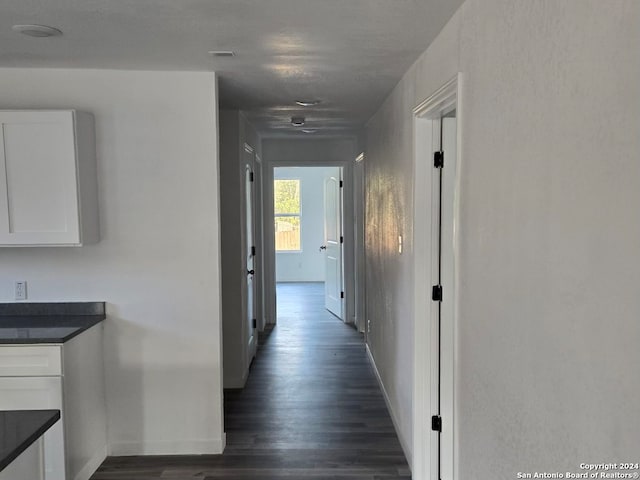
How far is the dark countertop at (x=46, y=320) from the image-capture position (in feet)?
8.72

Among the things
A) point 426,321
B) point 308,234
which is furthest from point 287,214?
point 426,321

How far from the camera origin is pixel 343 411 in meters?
3.96

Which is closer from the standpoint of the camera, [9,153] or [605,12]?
[605,12]

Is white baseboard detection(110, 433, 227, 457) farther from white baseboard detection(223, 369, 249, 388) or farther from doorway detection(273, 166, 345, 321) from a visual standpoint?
doorway detection(273, 166, 345, 321)

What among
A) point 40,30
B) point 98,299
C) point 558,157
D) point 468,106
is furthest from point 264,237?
point 558,157

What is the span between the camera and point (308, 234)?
34.4 feet

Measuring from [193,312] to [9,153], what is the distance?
1329 mm

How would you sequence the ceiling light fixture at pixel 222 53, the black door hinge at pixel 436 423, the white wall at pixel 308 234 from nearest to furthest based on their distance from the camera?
the ceiling light fixture at pixel 222 53, the black door hinge at pixel 436 423, the white wall at pixel 308 234

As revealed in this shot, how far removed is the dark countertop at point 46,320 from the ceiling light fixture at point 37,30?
1435 millimetres

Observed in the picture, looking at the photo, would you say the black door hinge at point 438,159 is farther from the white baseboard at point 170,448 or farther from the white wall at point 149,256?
the white baseboard at point 170,448

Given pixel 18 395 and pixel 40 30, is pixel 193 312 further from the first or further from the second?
pixel 40 30

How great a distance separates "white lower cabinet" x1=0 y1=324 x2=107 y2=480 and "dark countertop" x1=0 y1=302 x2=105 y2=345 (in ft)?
0.15

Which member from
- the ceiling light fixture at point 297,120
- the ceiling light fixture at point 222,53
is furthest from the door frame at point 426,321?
the ceiling light fixture at point 297,120

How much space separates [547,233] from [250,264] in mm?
4299
